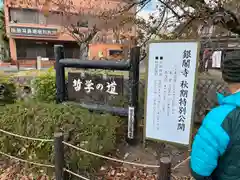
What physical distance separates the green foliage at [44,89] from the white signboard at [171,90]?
2.23 m

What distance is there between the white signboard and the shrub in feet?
2.24

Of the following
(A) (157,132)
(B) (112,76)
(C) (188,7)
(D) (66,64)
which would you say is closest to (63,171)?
(A) (157,132)

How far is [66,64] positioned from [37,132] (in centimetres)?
131

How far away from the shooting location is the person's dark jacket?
108cm

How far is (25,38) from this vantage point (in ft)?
68.9

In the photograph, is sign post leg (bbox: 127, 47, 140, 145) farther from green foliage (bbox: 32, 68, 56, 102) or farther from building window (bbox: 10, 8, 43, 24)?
building window (bbox: 10, 8, 43, 24)

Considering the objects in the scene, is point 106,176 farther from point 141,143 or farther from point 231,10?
point 231,10

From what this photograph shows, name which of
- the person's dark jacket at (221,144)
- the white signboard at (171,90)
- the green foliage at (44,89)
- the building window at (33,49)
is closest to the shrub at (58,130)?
the white signboard at (171,90)

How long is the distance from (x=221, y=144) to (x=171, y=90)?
144 cm

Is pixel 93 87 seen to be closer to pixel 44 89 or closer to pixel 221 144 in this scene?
pixel 44 89

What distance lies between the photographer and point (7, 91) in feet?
13.4

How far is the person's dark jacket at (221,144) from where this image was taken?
1.08 meters

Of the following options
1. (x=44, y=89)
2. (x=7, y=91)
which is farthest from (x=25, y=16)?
(x=44, y=89)

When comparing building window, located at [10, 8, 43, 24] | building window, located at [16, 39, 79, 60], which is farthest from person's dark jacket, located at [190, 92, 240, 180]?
building window, located at [16, 39, 79, 60]
